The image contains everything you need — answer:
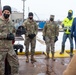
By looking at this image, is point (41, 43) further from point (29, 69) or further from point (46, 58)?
point (29, 69)

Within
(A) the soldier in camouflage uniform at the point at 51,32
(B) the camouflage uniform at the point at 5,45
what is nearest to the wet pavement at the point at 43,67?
(A) the soldier in camouflage uniform at the point at 51,32

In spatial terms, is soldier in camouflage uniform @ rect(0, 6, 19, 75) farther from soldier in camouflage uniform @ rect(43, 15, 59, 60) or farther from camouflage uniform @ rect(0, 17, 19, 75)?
soldier in camouflage uniform @ rect(43, 15, 59, 60)

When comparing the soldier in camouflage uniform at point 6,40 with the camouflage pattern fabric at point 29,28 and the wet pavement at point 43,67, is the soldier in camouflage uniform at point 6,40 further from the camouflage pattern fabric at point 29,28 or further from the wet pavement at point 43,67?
the camouflage pattern fabric at point 29,28

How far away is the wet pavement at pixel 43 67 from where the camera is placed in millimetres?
6758

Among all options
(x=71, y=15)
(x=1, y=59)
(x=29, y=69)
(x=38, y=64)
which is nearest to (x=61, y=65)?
(x=38, y=64)

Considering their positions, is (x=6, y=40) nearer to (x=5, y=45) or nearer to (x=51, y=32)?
(x=5, y=45)

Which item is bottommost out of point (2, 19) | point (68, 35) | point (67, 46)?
point (67, 46)

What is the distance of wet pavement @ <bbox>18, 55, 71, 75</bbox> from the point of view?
22.2 feet

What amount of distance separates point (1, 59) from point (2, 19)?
0.91m

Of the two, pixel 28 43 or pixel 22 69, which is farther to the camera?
Result: pixel 28 43

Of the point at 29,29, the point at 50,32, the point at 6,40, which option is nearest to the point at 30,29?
the point at 29,29

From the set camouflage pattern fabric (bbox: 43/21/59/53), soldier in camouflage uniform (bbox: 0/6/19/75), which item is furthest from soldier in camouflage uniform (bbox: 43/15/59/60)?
soldier in camouflage uniform (bbox: 0/6/19/75)

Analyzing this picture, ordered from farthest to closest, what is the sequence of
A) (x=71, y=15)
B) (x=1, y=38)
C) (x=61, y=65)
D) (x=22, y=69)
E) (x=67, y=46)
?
(x=67, y=46) < (x=71, y=15) < (x=61, y=65) < (x=22, y=69) < (x=1, y=38)

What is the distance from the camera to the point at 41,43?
12180mm
